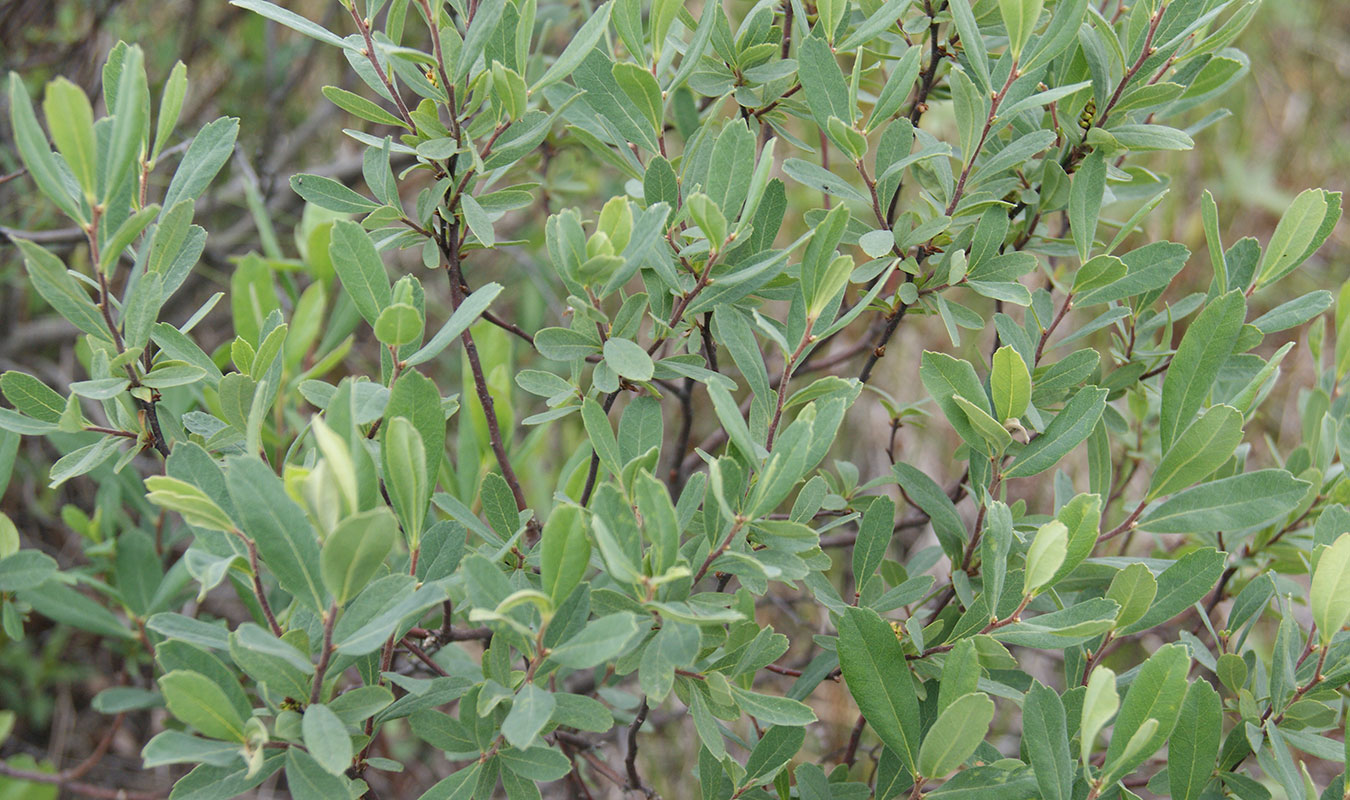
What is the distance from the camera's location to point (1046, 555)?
25.6 inches

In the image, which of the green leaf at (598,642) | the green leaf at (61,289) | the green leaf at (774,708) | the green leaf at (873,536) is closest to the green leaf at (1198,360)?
the green leaf at (873,536)

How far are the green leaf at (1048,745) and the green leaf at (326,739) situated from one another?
1.42 feet

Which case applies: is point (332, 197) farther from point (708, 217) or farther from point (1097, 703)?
point (1097, 703)

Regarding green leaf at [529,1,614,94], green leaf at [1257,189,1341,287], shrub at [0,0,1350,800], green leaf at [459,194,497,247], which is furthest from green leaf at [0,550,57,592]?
green leaf at [1257,189,1341,287]

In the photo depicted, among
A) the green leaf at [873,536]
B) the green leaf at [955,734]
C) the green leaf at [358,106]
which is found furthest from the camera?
the green leaf at [873,536]

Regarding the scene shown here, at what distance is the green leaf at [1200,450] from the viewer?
2.36 feet

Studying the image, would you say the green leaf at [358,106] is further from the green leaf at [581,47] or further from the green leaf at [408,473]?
the green leaf at [408,473]

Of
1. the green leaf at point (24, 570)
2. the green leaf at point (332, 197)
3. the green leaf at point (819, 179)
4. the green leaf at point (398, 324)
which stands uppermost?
the green leaf at point (819, 179)

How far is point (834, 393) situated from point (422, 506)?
31cm

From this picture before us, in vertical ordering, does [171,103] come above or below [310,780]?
above

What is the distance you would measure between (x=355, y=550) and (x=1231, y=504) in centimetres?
64

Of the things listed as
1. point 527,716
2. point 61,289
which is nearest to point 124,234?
point 61,289

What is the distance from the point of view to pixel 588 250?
2.18 ft

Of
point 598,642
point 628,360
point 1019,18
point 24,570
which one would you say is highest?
point 1019,18
